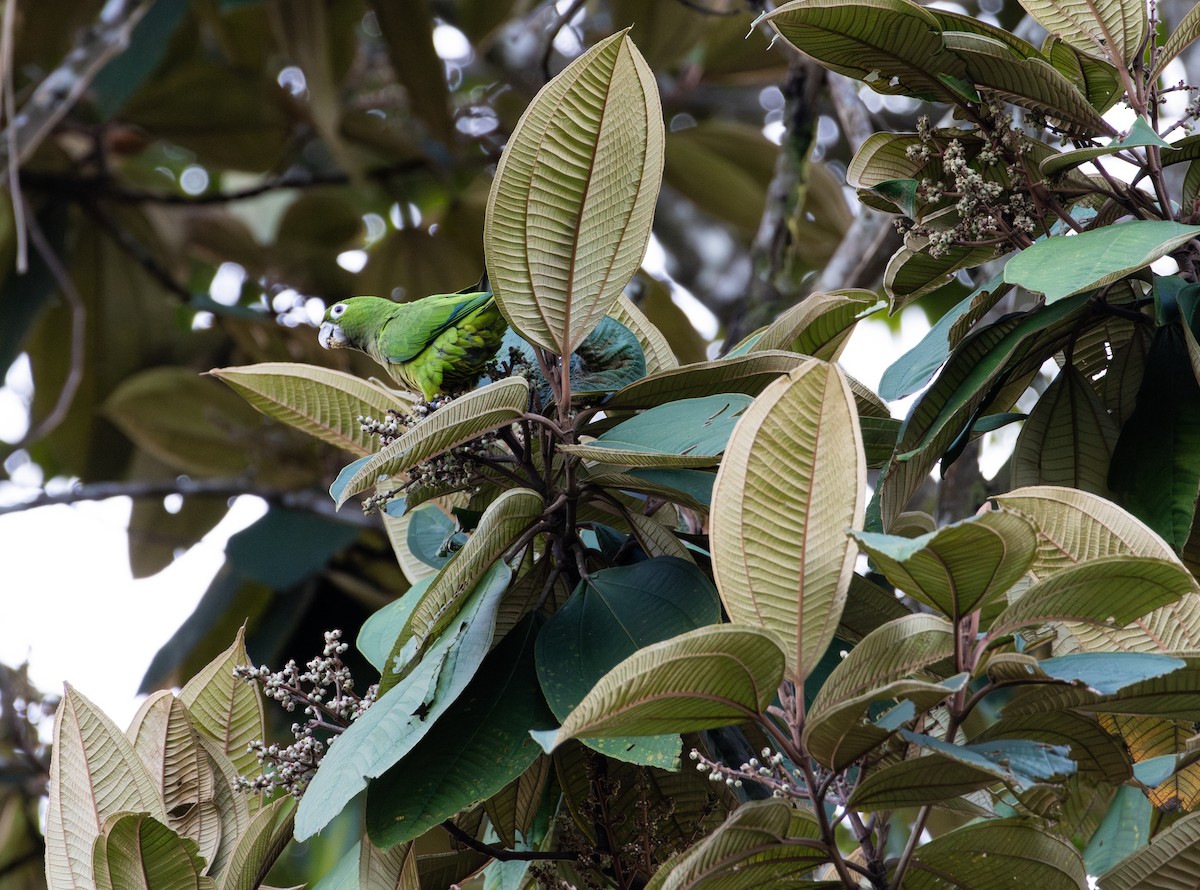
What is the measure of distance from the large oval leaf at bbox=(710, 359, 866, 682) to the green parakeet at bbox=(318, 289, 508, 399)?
0.55 m

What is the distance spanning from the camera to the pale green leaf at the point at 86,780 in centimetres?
113

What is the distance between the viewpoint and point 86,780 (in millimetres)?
1144

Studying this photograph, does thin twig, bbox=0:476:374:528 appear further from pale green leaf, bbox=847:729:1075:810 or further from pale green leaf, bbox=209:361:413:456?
pale green leaf, bbox=847:729:1075:810

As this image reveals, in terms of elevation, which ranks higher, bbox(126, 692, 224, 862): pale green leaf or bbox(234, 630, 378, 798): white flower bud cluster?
bbox(234, 630, 378, 798): white flower bud cluster

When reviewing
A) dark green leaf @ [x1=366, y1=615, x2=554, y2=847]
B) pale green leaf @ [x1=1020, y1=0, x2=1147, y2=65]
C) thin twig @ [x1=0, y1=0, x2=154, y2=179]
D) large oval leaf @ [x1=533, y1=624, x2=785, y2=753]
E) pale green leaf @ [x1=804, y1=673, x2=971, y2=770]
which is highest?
thin twig @ [x1=0, y1=0, x2=154, y2=179]

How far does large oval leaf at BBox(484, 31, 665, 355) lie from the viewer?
98 cm

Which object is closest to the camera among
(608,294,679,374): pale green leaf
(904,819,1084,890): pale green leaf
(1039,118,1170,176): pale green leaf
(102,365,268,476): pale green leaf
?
(904,819,1084,890): pale green leaf

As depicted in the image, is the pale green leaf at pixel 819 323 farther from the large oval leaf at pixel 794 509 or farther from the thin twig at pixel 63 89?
the thin twig at pixel 63 89

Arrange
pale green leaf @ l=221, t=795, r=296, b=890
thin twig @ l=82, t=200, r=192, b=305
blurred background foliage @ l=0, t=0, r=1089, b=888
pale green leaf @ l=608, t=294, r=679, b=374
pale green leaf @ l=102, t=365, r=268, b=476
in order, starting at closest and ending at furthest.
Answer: pale green leaf @ l=221, t=795, r=296, b=890 < pale green leaf @ l=608, t=294, r=679, b=374 < blurred background foliage @ l=0, t=0, r=1089, b=888 < pale green leaf @ l=102, t=365, r=268, b=476 < thin twig @ l=82, t=200, r=192, b=305

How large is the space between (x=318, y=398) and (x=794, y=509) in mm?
579

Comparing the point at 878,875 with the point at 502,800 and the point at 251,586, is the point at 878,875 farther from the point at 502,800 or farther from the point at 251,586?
the point at 251,586

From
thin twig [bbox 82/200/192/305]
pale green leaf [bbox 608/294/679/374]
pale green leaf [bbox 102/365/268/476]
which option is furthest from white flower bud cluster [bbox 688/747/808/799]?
thin twig [bbox 82/200/192/305]

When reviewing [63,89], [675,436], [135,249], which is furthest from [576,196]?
[135,249]

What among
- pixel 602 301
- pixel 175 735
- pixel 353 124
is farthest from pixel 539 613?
pixel 353 124
